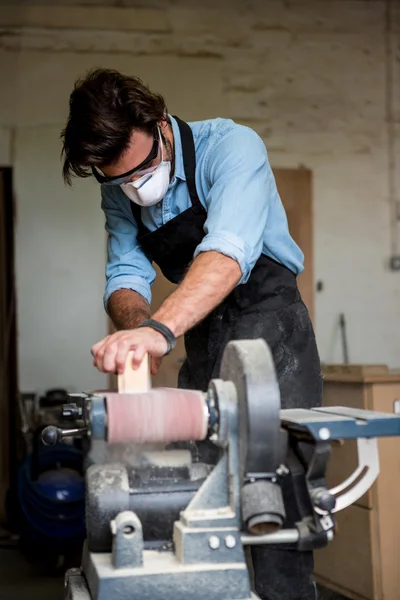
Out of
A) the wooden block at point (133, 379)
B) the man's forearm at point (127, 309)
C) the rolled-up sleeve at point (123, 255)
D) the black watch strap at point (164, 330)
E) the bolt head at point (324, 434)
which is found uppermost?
the rolled-up sleeve at point (123, 255)

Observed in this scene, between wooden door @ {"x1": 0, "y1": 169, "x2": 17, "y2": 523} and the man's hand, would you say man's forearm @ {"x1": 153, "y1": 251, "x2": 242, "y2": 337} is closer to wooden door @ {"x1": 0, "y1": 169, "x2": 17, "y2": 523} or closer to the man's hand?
the man's hand

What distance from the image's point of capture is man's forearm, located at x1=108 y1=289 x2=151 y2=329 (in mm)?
1699

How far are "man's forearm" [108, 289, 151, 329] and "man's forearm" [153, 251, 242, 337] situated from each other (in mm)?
381

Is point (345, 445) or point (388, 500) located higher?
point (345, 445)

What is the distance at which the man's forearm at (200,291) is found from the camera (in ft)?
4.16

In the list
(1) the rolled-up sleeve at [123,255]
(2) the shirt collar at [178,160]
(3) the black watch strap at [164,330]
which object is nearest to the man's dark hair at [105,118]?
(2) the shirt collar at [178,160]

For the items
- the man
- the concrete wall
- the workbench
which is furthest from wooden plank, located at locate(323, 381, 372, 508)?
the concrete wall

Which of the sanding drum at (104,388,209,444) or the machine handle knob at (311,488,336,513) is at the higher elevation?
the sanding drum at (104,388,209,444)

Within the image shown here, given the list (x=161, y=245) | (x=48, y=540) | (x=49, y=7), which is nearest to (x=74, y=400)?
(x=161, y=245)

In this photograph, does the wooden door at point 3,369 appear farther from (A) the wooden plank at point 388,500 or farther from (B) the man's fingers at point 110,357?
(B) the man's fingers at point 110,357

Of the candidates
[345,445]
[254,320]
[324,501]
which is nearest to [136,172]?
[254,320]

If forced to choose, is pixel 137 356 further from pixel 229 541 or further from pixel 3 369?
pixel 3 369

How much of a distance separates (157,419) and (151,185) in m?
0.78

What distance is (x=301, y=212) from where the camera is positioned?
4.38m
